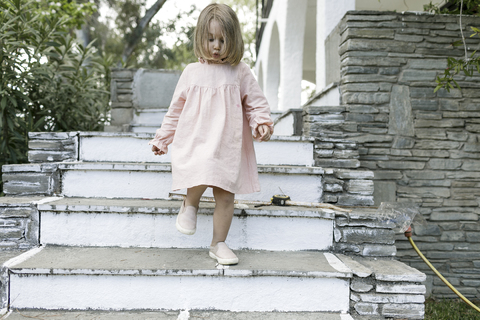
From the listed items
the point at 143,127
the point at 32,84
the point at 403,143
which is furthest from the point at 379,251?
the point at 32,84

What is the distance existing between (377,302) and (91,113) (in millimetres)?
3195

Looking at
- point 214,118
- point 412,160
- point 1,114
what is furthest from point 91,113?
point 412,160

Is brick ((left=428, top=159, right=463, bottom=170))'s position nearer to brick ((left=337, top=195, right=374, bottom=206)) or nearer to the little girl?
brick ((left=337, top=195, right=374, bottom=206))

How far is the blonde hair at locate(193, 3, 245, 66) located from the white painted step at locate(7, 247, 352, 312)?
3.18 feet

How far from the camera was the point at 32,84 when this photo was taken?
9.32 ft

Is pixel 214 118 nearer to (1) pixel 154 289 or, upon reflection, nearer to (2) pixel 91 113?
(1) pixel 154 289

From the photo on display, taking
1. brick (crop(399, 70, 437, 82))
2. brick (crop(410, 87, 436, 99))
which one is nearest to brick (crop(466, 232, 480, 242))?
brick (crop(410, 87, 436, 99))

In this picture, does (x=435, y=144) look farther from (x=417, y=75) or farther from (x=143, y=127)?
(x=143, y=127)

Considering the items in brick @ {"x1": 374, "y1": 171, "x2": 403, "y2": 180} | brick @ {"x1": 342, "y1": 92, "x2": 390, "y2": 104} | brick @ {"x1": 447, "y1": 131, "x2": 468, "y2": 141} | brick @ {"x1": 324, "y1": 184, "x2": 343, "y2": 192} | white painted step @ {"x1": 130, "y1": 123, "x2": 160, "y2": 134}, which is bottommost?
brick @ {"x1": 324, "y1": 184, "x2": 343, "y2": 192}

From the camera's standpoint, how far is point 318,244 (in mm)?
1833

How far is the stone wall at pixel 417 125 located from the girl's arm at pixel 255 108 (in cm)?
89

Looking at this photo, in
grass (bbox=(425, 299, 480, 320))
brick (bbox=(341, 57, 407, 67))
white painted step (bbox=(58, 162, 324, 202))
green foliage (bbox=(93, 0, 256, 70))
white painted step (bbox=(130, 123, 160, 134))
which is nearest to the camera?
white painted step (bbox=(58, 162, 324, 202))

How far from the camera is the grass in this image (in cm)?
220

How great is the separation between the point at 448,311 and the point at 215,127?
1968mm
